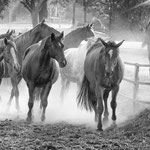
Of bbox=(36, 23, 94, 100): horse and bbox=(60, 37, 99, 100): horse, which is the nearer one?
bbox=(60, 37, 99, 100): horse

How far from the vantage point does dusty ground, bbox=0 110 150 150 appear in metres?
5.78

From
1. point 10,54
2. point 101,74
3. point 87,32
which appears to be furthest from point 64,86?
point 101,74

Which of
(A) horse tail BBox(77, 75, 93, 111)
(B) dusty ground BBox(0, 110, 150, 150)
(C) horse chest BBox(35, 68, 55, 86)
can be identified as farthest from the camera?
(A) horse tail BBox(77, 75, 93, 111)

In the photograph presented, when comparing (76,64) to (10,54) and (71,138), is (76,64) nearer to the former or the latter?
(10,54)

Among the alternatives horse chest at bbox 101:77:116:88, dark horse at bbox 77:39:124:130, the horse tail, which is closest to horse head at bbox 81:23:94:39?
dark horse at bbox 77:39:124:130

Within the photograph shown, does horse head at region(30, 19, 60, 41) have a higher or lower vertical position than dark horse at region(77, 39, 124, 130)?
higher

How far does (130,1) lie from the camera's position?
3256 cm

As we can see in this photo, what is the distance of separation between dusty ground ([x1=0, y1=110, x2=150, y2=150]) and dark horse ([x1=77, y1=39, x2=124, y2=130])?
824 mm

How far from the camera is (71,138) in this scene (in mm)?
6336

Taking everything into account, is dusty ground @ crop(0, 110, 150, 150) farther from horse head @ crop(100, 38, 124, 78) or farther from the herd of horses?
horse head @ crop(100, 38, 124, 78)

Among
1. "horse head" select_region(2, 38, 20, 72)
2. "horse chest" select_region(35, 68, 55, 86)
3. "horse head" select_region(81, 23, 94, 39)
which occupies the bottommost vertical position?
"horse chest" select_region(35, 68, 55, 86)

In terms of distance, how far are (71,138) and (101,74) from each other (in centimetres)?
189

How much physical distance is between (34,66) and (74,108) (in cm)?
281

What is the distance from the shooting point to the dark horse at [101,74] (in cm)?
738
